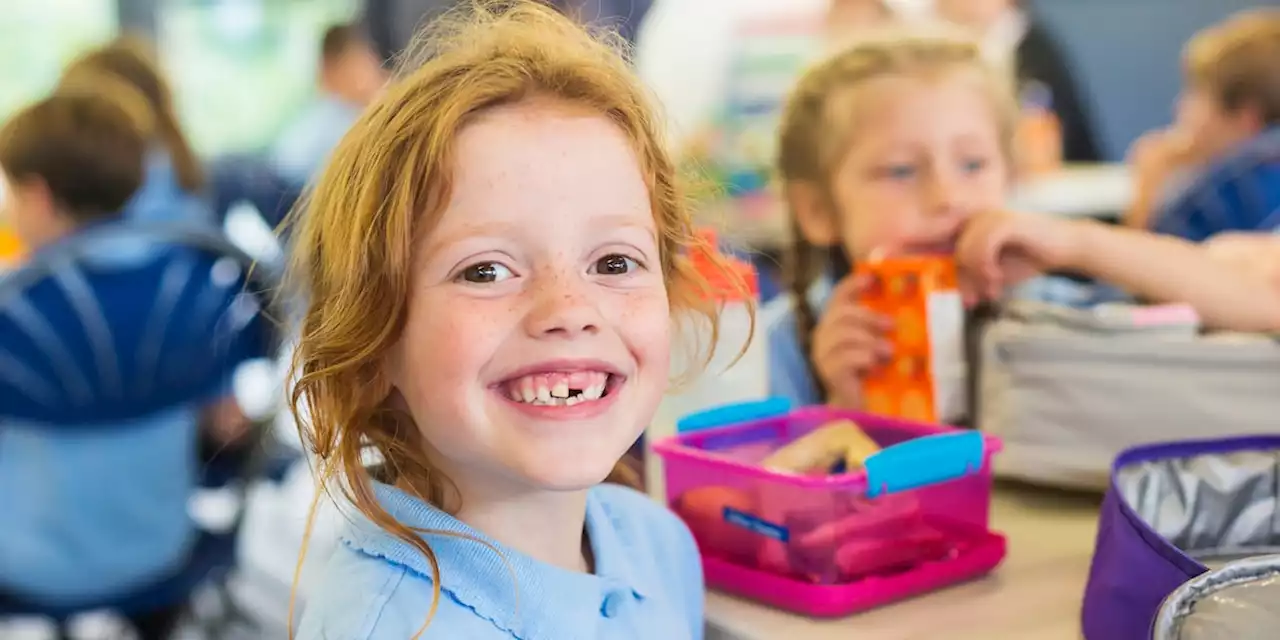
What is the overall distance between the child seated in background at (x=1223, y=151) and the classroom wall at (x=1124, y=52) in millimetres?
1846

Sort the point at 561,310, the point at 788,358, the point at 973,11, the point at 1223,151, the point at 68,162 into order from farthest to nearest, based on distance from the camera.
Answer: the point at 973,11, the point at 1223,151, the point at 68,162, the point at 788,358, the point at 561,310

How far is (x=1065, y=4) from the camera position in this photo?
187 inches

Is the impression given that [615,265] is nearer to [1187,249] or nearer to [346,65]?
[1187,249]

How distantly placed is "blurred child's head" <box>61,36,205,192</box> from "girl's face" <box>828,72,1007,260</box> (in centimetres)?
188

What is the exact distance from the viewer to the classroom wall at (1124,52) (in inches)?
181

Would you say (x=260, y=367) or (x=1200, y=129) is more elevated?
(x=1200, y=129)

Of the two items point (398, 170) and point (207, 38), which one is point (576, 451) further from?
point (207, 38)

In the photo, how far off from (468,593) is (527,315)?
0.17m

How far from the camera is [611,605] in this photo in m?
0.86

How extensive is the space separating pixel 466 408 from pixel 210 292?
1141 millimetres

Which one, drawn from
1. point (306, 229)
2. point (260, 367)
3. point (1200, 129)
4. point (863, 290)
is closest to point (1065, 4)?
point (1200, 129)

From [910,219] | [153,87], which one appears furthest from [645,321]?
[153,87]

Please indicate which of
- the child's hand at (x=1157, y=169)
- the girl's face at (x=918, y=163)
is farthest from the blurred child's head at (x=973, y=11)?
the girl's face at (x=918, y=163)

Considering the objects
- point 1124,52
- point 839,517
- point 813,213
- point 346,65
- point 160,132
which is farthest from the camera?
point 1124,52
